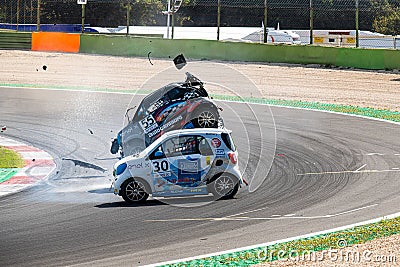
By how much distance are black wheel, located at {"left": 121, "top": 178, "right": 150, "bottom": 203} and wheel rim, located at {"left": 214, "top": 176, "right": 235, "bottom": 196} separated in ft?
3.80

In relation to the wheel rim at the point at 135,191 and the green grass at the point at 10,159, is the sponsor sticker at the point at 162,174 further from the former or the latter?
the green grass at the point at 10,159

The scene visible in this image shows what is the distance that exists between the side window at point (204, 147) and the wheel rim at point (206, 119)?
5.40 feet

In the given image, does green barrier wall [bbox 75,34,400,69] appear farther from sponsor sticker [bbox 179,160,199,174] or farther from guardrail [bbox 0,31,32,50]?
sponsor sticker [bbox 179,160,199,174]

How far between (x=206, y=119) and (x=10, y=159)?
4.74 metres

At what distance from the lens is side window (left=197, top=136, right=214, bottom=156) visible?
40.2ft

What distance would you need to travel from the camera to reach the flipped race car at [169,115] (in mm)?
14094

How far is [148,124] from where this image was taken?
48.7 ft

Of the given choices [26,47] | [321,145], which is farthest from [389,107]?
[26,47]

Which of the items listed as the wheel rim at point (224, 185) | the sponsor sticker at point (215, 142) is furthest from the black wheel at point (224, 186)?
the sponsor sticker at point (215, 142)

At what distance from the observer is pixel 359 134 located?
1914 cm

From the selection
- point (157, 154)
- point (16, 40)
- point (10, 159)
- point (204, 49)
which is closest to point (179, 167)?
point (157, 154)

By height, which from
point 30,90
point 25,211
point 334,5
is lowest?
point 25,211

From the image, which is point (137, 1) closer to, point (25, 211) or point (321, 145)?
point (321, 145)

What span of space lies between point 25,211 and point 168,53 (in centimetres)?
2377
